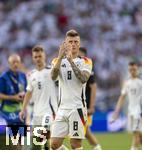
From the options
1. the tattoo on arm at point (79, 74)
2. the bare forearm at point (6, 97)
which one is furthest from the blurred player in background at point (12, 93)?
the tattoo on arm at point (79, 74)

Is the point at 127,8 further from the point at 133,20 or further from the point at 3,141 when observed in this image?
the point at 3,141

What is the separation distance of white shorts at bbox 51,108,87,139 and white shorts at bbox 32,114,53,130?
2.06m

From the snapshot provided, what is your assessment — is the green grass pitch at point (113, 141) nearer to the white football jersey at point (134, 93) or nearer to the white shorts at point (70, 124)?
the white football jersey at point (134, 93)

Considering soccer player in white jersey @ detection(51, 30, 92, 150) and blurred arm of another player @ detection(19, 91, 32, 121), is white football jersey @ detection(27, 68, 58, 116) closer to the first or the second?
blurred arm of another player @ detection(19, 91, 32, 121)

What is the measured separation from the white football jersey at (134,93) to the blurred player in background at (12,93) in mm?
2701

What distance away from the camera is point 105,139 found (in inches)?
730

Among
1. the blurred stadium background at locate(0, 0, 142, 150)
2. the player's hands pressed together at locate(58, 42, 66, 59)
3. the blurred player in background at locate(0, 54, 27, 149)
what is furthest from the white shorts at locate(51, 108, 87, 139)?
the blurred stadium background at locate(0, 0, 142, 150)

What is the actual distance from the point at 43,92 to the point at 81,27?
14835mm

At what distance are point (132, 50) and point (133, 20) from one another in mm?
1718

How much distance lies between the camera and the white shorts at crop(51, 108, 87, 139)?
31.6 ft

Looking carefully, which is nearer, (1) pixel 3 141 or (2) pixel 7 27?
(1) pixel 3 141

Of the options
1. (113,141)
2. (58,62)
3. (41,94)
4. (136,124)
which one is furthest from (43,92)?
(113,141)

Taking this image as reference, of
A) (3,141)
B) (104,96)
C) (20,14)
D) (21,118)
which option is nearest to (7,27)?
(20,14)

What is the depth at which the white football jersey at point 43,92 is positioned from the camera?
11875 millimetres
